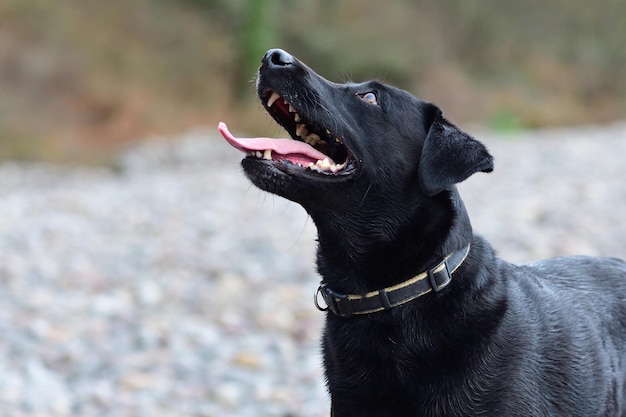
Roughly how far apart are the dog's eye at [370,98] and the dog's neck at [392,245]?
514 mm

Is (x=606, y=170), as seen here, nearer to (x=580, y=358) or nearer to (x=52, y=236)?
(x=52, y=236)

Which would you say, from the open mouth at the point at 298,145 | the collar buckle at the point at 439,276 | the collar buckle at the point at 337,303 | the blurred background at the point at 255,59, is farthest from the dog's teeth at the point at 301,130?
the blurred background at the point at 255,59

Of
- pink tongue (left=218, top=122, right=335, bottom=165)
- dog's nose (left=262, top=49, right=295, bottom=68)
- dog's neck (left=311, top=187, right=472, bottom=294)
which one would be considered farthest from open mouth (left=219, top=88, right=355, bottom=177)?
dog's neck (left=311, top=187, right=472, bottom=294)

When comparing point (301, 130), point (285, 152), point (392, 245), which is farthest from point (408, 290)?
point (301, 130)

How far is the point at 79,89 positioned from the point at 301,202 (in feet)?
68.4

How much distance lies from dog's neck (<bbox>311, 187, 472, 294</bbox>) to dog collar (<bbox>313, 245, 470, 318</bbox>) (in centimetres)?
4

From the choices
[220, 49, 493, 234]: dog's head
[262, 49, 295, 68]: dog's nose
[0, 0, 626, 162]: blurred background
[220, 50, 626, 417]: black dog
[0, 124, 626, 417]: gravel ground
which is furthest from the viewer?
[0, 0, 626, 162]: blurred background

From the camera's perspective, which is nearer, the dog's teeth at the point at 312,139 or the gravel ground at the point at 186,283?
the dog's teeth at the point at 312,139

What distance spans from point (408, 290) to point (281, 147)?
74 centimetres

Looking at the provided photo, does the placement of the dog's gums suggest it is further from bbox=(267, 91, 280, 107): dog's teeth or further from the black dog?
bbox=(267, 91, 280, 107): dog's teeth

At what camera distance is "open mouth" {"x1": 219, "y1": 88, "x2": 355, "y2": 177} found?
3.20 meters

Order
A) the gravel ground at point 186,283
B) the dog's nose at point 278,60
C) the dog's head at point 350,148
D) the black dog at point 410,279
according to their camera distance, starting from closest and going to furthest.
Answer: the black dog at point 410,279
the dog's head at point 350,148
the dog's nose at point 278,60
the gravel ground at point 186,283

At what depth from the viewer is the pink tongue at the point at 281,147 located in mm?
3193

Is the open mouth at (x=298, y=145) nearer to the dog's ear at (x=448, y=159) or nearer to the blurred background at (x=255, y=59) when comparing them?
the dog's ear at (x=448, y=159)
